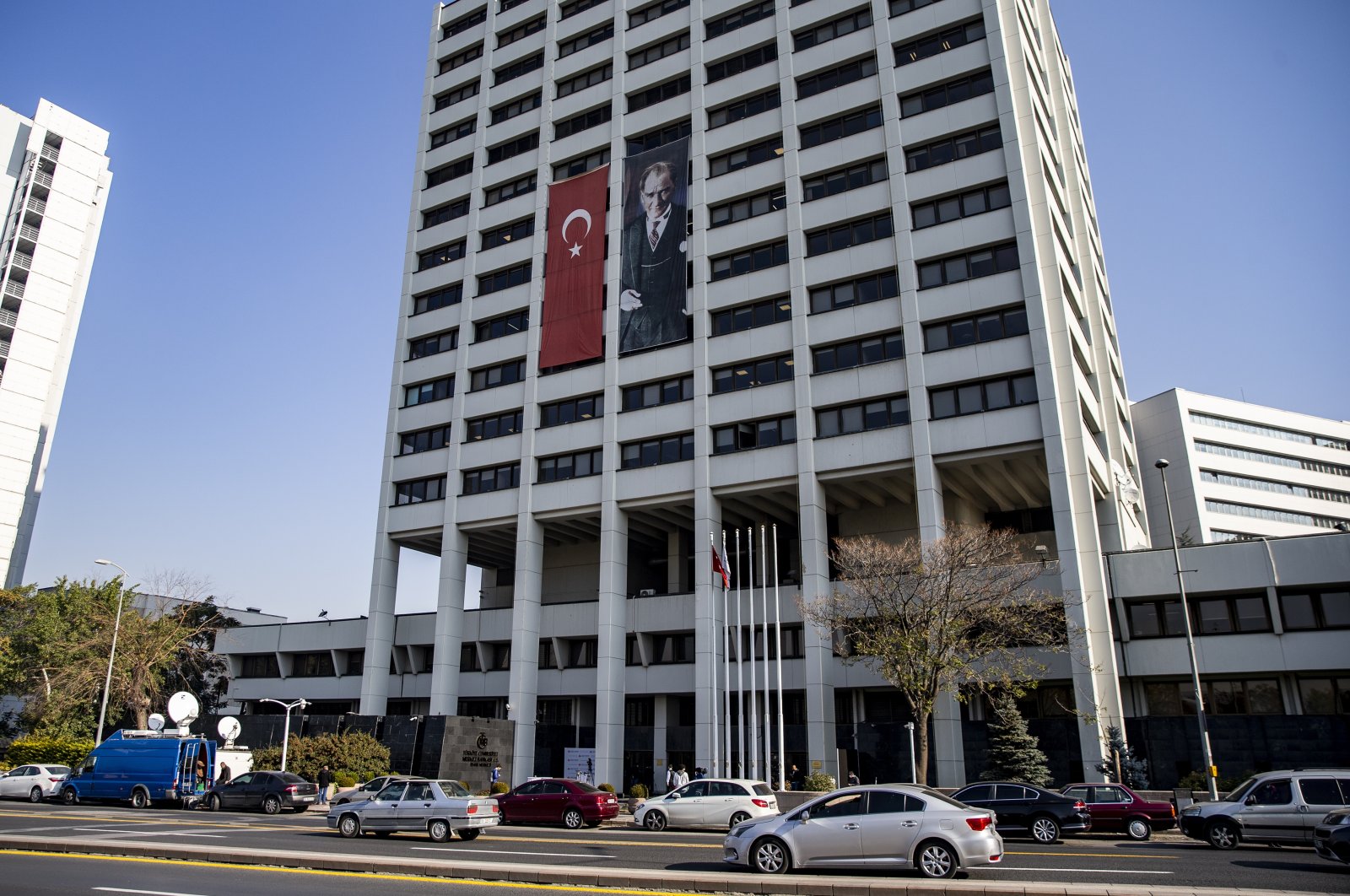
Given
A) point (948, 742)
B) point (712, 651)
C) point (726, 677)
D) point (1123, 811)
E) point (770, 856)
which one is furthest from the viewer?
point (712, 651)

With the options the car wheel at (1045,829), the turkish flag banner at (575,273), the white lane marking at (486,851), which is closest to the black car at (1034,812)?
the car wheel at (1045,829)

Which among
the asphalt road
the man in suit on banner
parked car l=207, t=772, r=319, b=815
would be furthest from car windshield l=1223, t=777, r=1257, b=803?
the man in suit on banner

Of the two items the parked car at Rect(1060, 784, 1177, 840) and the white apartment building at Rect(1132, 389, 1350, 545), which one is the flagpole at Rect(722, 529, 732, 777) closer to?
the parked car at Rect(1060, 784, 1177, 840)

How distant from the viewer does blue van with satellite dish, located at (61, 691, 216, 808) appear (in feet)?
122

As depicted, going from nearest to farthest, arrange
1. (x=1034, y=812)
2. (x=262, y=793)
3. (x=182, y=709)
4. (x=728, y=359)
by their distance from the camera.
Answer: (x=1034, y=812) → (x=262, y=793) → (x=182, y=709) → (x=728, y=359)

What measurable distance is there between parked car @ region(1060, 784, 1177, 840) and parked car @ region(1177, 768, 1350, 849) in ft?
10.2

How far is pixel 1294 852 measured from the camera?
2039 centimetres

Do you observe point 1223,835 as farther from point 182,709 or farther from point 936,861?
point 182,709

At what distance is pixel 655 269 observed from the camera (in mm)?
52344

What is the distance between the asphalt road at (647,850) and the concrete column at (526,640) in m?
19.4

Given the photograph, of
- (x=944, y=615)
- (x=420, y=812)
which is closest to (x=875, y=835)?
(x=420, y=812)

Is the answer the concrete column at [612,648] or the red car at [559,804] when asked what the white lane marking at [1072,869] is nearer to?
the red car at [559,804]

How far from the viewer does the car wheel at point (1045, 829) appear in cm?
2389

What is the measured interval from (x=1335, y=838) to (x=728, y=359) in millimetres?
35792
